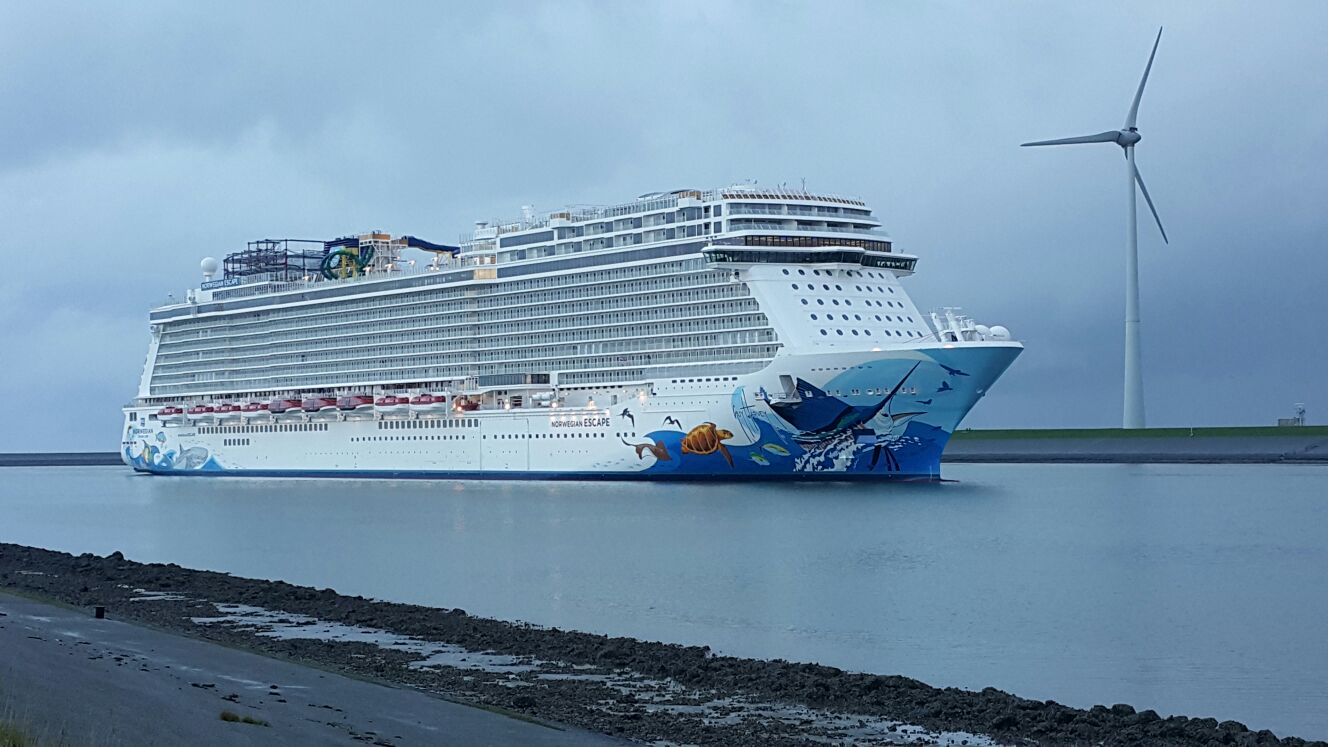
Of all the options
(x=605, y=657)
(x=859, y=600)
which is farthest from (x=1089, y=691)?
(x=859, y=600)

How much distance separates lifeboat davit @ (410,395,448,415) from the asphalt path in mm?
57765

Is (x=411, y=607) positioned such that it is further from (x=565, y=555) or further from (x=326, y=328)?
(x=326, y=328)

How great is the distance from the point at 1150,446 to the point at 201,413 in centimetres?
6693

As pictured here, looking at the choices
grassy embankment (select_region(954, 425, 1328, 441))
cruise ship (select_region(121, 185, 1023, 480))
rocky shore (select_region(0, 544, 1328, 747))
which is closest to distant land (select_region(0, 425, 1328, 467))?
grassy embankment (select_region(954, 425, 1328, 441))

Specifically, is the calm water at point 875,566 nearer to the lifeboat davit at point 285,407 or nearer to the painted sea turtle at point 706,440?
the painted sea turtle at point 706,440

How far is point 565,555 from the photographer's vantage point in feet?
132

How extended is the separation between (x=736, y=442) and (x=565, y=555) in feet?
76.4

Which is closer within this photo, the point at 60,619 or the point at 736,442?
the point at 60,619

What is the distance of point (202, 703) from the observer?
16172mm

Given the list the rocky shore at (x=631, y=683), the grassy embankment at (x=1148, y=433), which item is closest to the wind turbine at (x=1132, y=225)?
the grassy embankment at (x=1148, y=433)

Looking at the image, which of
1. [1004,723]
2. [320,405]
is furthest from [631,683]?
[320,405]

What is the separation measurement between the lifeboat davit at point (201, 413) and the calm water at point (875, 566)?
81.9 feet

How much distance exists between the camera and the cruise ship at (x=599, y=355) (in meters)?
61.3

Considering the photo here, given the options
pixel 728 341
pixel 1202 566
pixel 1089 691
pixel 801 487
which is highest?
pixel 728 341
